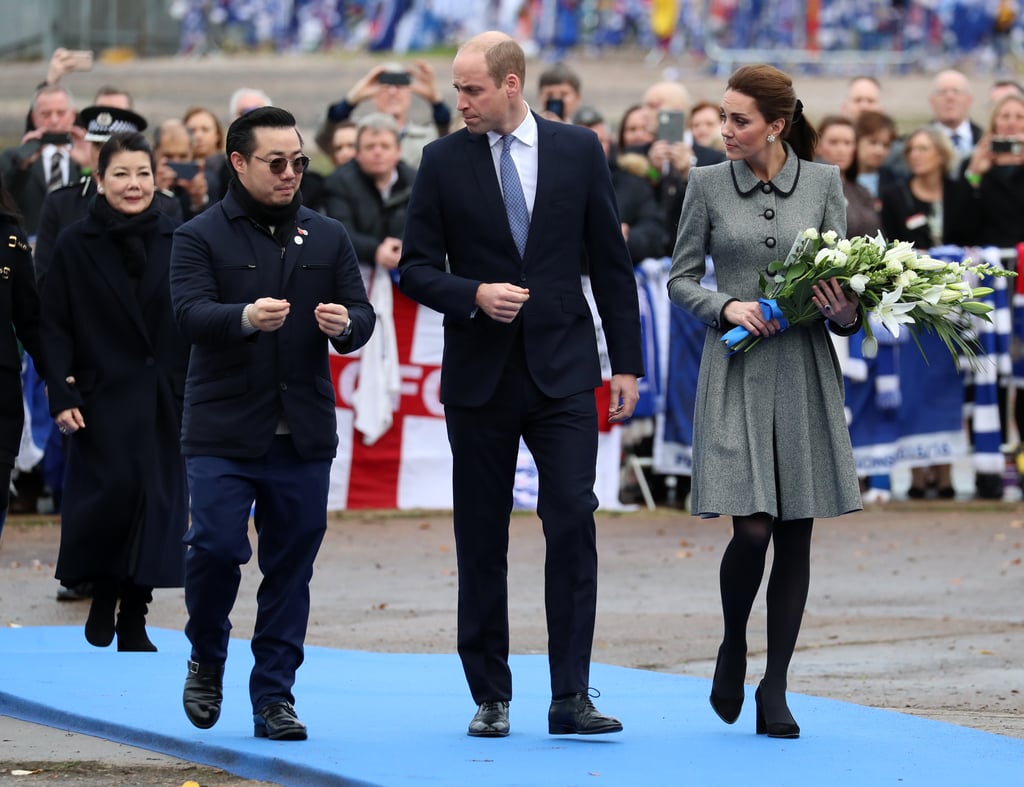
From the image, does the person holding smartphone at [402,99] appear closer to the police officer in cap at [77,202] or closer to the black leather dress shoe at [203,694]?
the police officer in cap at [77,202]

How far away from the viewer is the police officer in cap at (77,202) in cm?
993

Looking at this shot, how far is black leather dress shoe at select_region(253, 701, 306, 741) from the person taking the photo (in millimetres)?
7027

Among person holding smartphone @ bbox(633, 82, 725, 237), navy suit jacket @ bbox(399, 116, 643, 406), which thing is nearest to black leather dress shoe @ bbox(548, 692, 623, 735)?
navy suit jacket @ bbox(399, 116, 643, 406)

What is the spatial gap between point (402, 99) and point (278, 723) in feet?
27.5

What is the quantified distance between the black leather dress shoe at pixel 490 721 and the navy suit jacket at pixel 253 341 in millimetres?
1008

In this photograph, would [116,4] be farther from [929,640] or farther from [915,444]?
[929,640]

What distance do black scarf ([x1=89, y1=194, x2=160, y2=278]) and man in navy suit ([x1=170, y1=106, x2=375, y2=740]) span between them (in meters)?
2.09

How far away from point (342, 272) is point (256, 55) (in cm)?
4084

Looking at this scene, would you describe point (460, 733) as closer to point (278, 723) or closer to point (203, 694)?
point (278, 723)

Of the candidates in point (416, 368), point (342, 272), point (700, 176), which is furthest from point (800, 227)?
point (416, 368)

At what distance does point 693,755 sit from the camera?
6797 mm

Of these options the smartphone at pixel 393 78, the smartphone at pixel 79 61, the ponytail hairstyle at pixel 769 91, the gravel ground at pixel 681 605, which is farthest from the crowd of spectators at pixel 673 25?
the ponytail hairstyle at pixel 769 91

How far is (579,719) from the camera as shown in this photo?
275 inches

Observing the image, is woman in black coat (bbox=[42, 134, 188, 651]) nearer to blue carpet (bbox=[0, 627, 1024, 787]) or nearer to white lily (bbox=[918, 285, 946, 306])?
blue carpet (bbox=[0, 627, 1024, 787])
